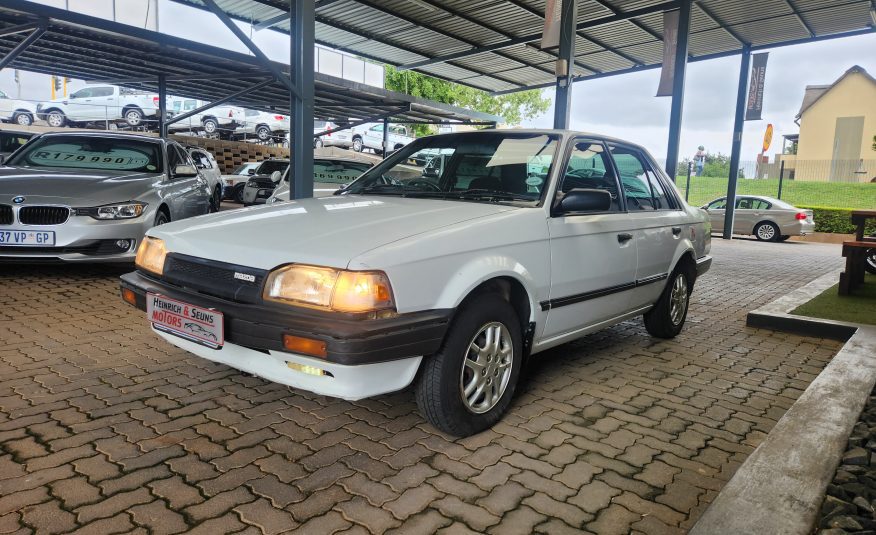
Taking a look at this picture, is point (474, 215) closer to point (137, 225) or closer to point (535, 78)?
point (137, 225)

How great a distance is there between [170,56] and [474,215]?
10486 mm

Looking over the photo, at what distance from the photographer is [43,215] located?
5.32 m

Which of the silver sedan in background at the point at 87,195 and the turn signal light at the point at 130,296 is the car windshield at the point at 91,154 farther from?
the turn signal light at the point at 130,296

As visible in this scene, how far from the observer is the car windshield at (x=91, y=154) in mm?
6691

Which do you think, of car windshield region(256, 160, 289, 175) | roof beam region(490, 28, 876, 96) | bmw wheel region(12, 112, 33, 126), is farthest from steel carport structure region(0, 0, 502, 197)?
bmw wheel region(12, 112, 33, 126)

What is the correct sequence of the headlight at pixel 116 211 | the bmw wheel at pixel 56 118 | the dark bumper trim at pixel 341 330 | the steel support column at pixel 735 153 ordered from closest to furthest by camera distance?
the dark bumper trim at pixel 341 330 → the headlight at pixel 116 211 → the steel support column at pixel 735 153 → the bmw wheel at pixel 56 118

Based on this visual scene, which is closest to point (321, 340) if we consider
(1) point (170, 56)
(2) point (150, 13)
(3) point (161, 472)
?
(3) point (161, 472)

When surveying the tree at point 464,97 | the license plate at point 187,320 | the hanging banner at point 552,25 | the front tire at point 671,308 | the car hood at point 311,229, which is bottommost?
the front tire at point 671,308

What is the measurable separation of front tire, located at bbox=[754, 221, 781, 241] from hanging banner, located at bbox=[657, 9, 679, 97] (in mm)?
6585

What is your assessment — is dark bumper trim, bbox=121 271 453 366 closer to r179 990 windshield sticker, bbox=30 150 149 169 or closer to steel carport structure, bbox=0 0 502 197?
r179 990 windshield sticker, bbox=30 150 149 169

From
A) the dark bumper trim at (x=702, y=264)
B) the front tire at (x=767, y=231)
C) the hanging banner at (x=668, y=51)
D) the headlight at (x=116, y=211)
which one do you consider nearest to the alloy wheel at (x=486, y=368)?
the dark bumper trim at (x=702, y=264)

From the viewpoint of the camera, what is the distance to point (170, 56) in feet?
36.2

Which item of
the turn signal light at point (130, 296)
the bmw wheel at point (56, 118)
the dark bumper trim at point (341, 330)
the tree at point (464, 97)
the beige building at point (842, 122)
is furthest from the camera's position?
the tree at point (464, 97)

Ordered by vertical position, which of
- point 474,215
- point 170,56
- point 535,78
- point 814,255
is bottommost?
point 814,255
